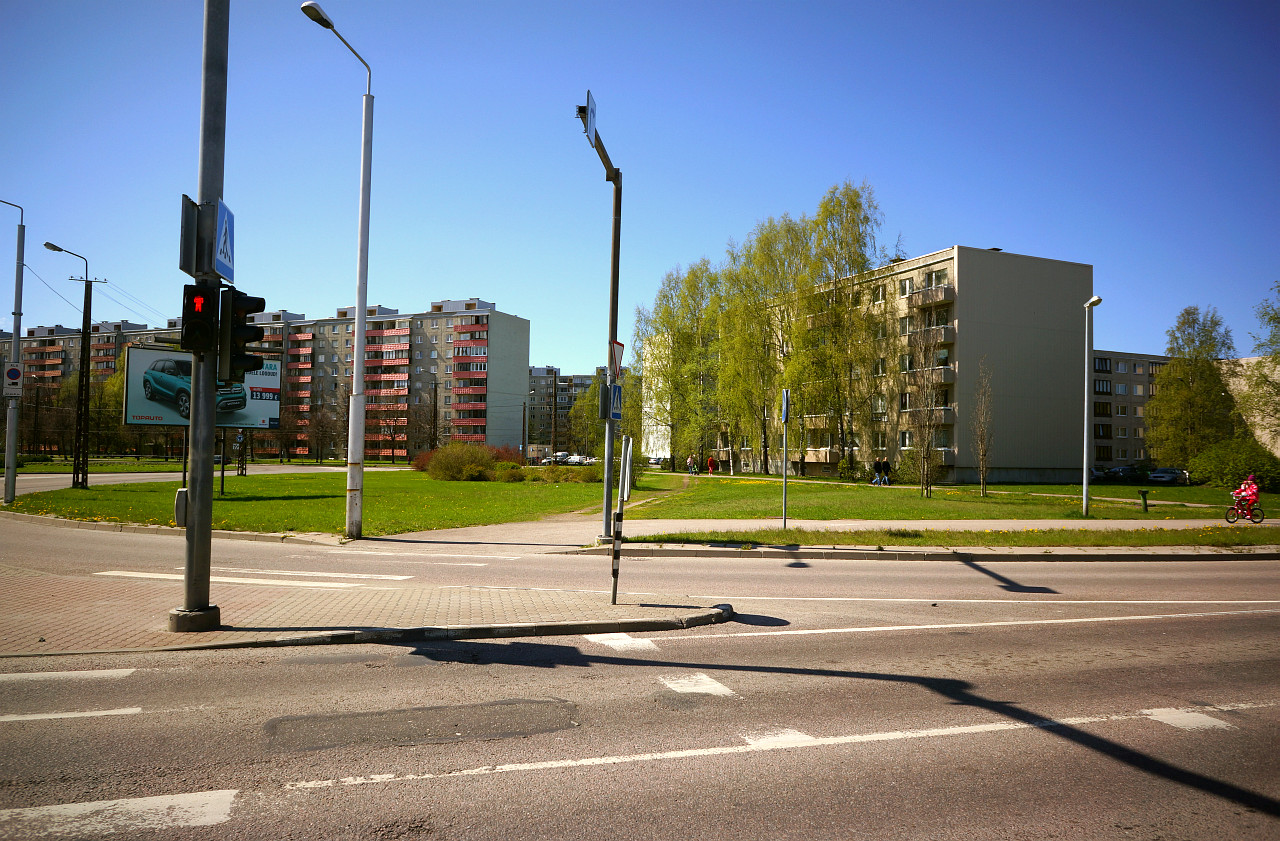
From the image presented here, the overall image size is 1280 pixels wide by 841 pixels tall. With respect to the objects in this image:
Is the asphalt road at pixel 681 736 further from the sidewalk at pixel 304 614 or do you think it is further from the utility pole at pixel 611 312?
the utility pole at pixel 611 312

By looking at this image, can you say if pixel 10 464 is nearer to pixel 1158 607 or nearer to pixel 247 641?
pixel 247 641

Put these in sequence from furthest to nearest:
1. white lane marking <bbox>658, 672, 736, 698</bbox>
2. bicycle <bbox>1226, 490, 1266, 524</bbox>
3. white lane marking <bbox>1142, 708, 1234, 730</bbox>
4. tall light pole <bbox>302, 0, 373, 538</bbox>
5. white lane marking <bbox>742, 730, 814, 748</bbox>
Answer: bicycle <bbox>1226, 490, 1266, 524</bbox>, tall light pole <bbox>302, 0, 373, 538</bbox>, white lane marking <bbox>658, 672, 736, 698</bbox>, white lane marking <bbox>1142, 708, 1234, 730</bbox>, white lane marking <bbox>742, 730, 814, 748</bbox>

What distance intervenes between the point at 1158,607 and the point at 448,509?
21.0 m

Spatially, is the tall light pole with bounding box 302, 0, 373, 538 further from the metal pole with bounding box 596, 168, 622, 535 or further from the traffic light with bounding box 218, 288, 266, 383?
the traffic light with bounding box 218, 288, 266, 383

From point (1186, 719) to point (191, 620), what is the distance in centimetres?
848

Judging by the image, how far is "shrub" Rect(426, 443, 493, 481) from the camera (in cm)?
4853

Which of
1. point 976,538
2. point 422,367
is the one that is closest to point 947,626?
point 976,538

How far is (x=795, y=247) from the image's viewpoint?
167 feet

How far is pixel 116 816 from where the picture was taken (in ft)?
11.0

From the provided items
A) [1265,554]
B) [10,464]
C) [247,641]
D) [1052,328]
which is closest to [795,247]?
[1052,328]

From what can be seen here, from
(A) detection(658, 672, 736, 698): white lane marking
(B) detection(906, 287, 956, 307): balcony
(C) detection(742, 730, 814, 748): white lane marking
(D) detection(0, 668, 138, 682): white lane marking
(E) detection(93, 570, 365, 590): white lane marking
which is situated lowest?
(E) detection(93, 570, 365, 590): white lane marking

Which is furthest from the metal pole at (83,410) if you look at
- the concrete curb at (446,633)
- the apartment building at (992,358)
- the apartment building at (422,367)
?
the apartment building at (422,367)

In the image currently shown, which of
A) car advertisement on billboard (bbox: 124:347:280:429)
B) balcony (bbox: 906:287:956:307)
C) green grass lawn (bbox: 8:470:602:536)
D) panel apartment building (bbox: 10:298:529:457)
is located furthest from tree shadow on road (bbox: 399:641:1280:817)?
panel apartment building (bbox: 10:298:529:457)

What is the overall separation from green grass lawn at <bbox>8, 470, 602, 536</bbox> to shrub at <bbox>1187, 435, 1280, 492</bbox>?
34549 mm
